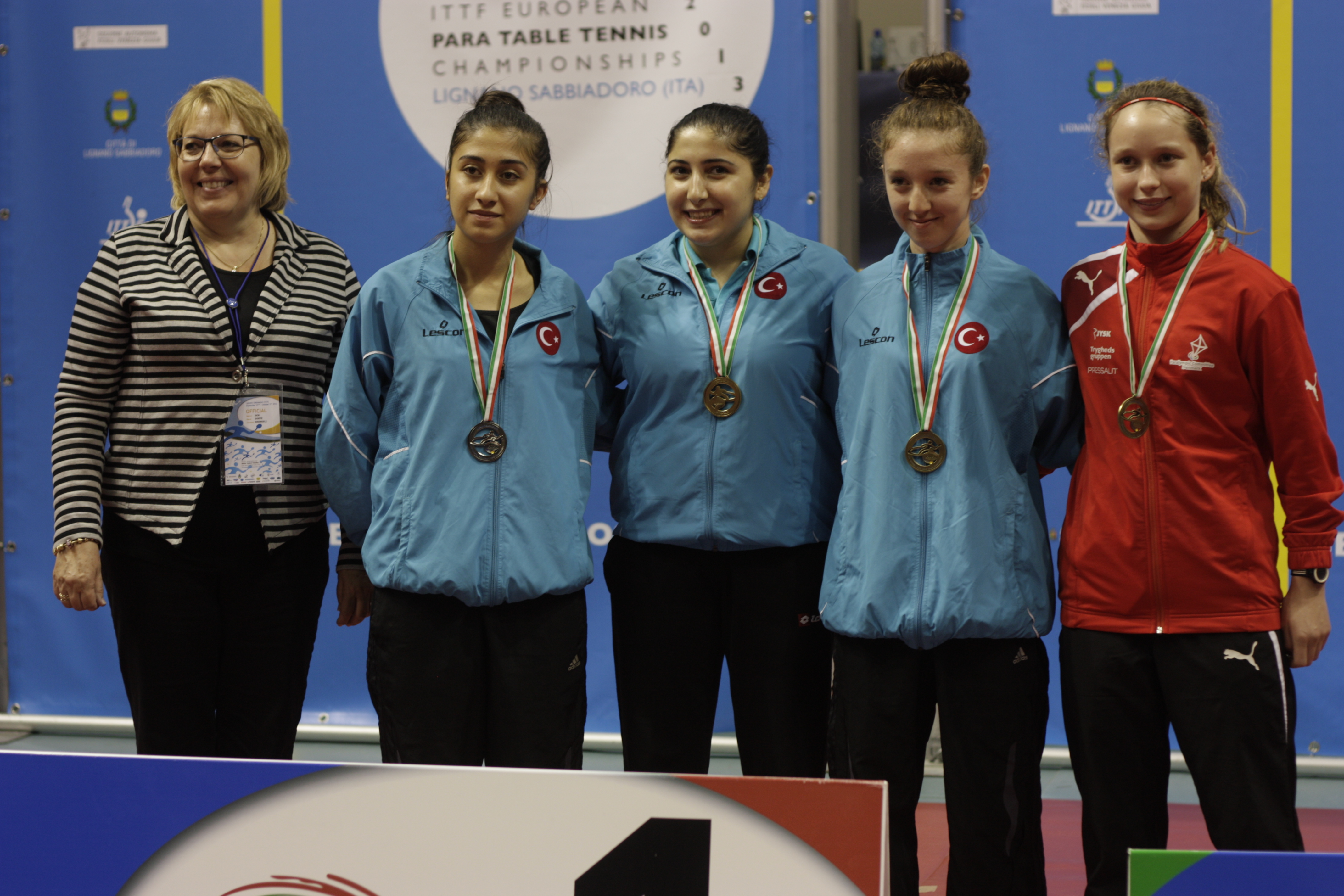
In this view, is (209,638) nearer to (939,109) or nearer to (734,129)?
(734,129)

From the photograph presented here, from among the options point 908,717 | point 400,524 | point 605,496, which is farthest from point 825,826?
point 605,496

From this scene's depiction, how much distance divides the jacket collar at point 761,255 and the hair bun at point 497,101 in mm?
374

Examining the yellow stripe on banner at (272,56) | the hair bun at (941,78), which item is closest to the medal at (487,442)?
the hair bun at (941,78)

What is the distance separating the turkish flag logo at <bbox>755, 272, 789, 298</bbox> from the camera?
7.68ft

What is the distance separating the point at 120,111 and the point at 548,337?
2.57m

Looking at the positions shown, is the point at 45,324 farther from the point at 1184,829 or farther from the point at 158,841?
the point at 1184,829

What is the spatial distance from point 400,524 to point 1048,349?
3.93 ft

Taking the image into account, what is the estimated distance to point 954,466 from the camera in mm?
2076

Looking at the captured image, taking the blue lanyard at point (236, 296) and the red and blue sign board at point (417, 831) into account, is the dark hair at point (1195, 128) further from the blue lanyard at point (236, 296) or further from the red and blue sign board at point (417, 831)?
the blue lanyard at point (236, 296)

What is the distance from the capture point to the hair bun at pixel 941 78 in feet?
7.23

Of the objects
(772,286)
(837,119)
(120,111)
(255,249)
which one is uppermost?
(120,111)

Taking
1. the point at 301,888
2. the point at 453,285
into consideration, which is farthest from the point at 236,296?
the point at 301,888

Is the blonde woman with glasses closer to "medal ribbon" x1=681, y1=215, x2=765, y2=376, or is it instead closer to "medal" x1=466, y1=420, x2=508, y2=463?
"medal" x1=466, y1=420, x2=508, y2=463

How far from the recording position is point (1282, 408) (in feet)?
6.56
